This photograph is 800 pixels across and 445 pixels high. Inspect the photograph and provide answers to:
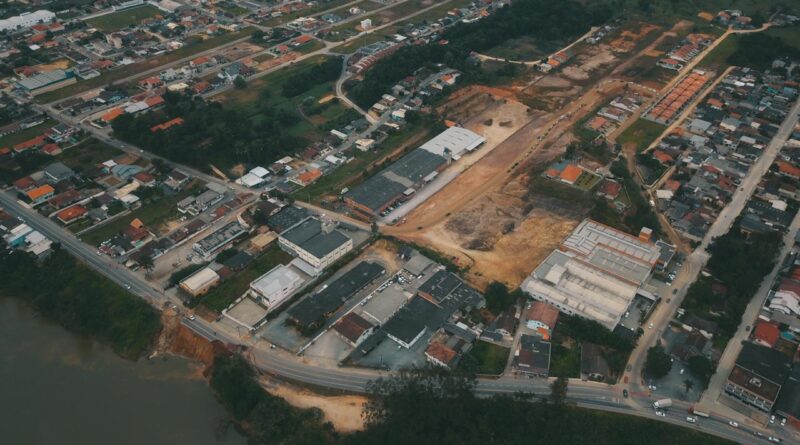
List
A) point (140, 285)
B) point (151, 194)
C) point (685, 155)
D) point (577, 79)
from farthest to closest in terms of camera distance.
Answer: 1. point (577, 79)
2. point (685, 155)
3. point (151, 194)
4. point (140, 285)

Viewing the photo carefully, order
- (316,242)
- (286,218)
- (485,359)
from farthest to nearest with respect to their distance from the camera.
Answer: (286,218), (316,242), (485,359)

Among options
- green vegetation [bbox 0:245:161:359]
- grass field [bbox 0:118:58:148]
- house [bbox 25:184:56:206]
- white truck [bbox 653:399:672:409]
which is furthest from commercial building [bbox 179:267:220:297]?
grass field [bbox 0:118:58:148]

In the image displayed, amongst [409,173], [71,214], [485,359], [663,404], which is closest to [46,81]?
[71,214]

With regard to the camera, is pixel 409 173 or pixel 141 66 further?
pixel 141 66

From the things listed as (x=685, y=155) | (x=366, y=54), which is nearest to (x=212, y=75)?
(x=366, y=54)

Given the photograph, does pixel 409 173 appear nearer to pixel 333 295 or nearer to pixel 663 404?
pixel 333 295

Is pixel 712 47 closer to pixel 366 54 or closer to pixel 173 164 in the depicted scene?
pixel 366 54
